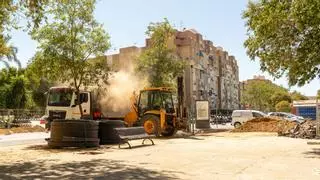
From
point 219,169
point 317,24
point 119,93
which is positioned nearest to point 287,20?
point 317,24

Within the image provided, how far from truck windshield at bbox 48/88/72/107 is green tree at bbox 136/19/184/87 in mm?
12819

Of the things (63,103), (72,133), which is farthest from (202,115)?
(72,133)

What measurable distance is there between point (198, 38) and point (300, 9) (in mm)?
88975

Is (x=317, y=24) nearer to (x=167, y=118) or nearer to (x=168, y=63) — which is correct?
(x=167, y=118)

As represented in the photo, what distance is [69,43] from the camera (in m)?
24.2

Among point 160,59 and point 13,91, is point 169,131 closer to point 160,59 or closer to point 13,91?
point 160,59

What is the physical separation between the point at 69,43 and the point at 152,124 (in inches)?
254

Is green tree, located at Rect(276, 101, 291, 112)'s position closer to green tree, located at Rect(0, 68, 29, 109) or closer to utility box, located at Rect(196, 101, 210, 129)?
green tree, located at Rect(0, 68, 29, 109)

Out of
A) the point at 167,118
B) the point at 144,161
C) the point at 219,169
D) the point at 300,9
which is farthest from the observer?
the point at 167,118

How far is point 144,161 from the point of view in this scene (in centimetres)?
1366

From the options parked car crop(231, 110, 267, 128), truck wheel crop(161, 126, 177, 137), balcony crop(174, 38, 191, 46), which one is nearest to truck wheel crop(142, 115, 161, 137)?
truck wheel crop(161, 126, 177, 137)

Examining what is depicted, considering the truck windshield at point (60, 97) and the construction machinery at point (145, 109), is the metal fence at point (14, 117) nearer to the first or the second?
the truck windshield at point (60, 97)

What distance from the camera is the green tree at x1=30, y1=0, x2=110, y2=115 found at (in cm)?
2394

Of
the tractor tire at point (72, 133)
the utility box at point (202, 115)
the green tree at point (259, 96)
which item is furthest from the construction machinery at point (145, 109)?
the green tree at point (259, 96)
